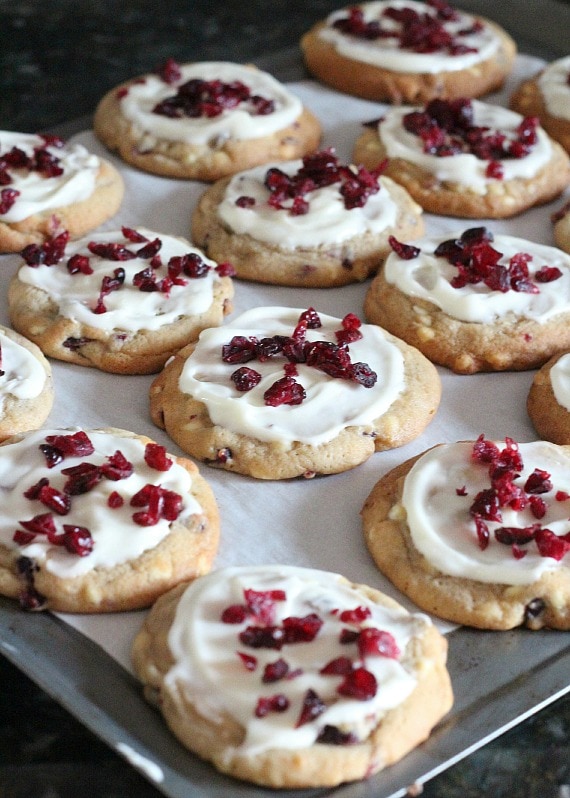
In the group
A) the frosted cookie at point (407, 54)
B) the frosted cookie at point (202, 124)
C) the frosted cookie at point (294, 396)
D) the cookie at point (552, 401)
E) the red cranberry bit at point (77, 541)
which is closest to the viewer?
the red cranberry bit at point (77, 541)

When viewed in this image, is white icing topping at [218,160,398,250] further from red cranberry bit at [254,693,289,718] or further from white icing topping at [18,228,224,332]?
red cranberry bit at [254,693,289,718]

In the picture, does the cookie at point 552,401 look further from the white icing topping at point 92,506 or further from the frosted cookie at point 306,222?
the white icing topping at point 92,506

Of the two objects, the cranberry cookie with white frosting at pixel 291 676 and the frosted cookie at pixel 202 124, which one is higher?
the frosted cookie at pixel 202 124

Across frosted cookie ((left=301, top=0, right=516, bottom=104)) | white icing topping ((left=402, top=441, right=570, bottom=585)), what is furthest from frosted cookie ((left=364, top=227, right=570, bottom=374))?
frosted cookie ((left=301, top=0, right=516, bottom=104))

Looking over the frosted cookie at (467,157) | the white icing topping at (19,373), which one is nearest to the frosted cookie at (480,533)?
the white icing topping at (19,373)

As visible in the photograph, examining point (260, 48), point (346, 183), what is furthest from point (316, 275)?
point (260, 48)
